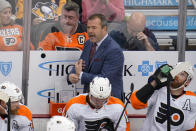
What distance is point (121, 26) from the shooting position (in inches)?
287

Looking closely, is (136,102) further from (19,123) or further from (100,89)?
(19,123)

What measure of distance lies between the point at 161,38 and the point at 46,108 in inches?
70.9

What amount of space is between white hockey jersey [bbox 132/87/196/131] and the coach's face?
45.4 inches

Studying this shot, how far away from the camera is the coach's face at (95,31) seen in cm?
674

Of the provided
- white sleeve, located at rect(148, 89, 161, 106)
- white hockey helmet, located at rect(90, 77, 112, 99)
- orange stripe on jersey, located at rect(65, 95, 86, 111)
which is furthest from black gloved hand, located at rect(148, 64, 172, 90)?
orange stripe on jersey, located at rect(65, 95, 86, 111)

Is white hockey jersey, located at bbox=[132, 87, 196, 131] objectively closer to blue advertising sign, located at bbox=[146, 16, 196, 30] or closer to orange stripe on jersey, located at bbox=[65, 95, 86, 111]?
orange stripe on jersey, located at bbox=[65, 95, 86, 111]

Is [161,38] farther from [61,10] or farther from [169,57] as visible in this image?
[61,10]

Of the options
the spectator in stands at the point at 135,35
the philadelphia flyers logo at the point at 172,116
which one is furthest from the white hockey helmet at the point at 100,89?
the spectator in stands at the point at 135,35

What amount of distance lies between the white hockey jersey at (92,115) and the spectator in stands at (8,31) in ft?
5.04

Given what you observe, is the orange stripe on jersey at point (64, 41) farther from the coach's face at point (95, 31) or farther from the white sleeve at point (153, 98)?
the white sleeve at point (153, 98)

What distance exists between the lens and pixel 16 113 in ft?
19.1

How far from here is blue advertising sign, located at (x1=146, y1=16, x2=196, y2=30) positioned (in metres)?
7.33

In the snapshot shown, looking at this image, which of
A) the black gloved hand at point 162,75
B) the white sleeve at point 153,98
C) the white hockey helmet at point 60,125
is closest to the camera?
the white hockey helmet at point 60,125

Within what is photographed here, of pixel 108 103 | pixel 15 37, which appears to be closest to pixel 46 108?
pixel 15 37
